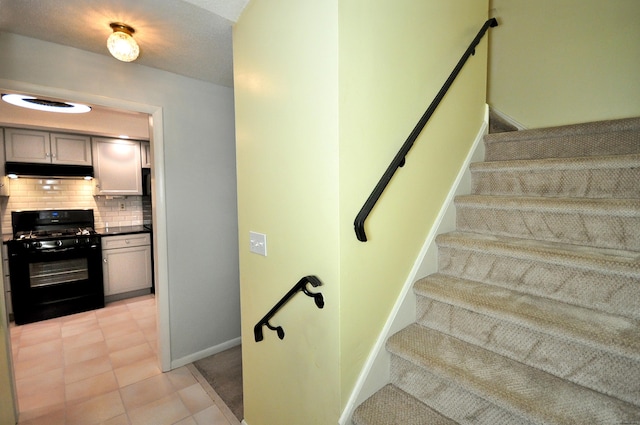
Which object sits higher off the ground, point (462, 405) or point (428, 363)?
point (428, 363)

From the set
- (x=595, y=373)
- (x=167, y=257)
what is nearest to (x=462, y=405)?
(x=595, y=373)

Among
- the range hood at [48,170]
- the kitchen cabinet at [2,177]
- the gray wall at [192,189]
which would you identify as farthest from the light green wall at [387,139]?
the kitchen cabinet at [2,177]

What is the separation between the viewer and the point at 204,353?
264 cm

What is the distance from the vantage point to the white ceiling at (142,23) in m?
1.52

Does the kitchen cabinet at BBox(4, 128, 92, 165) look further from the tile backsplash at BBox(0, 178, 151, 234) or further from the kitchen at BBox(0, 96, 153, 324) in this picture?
the tile backsplash at BBox(0, 178, 151, 234)

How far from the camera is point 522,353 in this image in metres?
1.12

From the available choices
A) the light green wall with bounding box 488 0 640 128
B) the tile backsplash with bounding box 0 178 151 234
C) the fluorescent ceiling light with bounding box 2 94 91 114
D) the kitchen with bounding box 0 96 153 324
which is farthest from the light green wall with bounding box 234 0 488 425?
the tile backsplash with bounding box 0 178 151 234

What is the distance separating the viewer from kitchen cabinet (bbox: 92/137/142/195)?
4.00m

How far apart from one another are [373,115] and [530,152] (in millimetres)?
1311

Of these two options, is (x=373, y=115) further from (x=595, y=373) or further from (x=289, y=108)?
(x=595, y=373)

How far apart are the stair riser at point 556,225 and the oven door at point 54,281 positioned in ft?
14.5

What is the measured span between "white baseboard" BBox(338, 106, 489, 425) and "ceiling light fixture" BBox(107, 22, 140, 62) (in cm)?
214

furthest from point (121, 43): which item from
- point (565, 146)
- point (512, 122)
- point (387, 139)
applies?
point (512, 122)

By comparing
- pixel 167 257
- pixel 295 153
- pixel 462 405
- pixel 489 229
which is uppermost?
pixel 295 153
